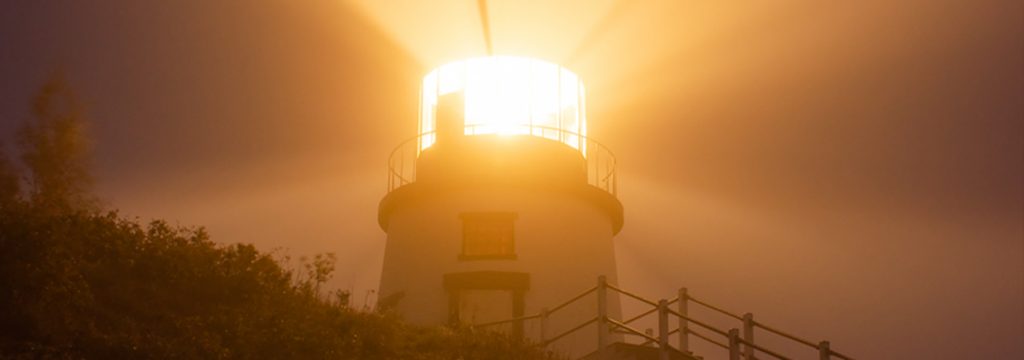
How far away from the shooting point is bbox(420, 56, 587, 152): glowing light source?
25.1 metres

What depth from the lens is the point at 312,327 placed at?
17734mm

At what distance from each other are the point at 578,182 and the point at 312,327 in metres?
8.40

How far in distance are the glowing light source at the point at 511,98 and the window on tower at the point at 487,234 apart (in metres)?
1.63

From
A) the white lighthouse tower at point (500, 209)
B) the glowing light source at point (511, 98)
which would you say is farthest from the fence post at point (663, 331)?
the glowing light source at point (511, 98)

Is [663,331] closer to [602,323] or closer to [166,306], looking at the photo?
[602,323]

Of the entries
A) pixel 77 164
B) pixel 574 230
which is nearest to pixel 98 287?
pixel 574 230

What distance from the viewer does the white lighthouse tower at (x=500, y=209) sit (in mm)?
23781

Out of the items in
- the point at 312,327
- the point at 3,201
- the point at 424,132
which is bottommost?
the point at 312,327

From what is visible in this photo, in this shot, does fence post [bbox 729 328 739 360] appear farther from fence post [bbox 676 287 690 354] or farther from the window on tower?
the window on tower

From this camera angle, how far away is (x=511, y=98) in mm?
25281

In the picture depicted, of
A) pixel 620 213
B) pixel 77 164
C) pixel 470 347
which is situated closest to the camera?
pixel 470 347

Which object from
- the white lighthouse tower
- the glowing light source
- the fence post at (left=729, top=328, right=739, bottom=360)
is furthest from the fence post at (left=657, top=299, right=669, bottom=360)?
the glowing light source

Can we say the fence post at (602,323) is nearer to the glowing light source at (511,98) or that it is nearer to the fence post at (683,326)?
the fence post at (683,326)

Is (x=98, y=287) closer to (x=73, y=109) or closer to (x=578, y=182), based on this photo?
(x=578, y=182)
